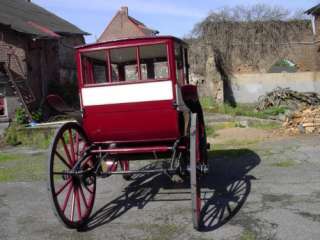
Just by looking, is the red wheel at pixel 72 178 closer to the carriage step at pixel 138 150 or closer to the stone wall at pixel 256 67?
the carriage step at pixel 138 150

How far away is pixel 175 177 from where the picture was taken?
8820 millimetres

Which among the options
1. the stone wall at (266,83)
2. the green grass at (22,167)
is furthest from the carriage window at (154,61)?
the stone wall at (266,83)

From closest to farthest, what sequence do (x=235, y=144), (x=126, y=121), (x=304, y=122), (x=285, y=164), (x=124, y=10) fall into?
(x=126, y=121) < (x=285, y=164) < (x=235, y=144) < (x=304, y=122) < (x=124, y=10)

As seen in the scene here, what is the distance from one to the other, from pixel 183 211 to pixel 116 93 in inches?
74.6

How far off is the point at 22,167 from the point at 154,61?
19.1ft

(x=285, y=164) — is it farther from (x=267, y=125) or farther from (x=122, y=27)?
(x=122, y=27)

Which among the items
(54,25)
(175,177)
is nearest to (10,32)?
(54,25)

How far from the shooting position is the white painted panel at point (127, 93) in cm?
605

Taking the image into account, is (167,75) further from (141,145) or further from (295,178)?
(295,178)

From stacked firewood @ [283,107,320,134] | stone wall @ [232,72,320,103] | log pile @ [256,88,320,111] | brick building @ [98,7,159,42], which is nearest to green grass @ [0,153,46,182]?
stacked firewood @ [283,107,320,134]

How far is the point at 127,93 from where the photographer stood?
614 centimetres

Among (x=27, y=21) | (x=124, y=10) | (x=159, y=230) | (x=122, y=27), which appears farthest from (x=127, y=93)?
(x=124, y=10)

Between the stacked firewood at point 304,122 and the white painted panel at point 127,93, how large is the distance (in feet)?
27.4

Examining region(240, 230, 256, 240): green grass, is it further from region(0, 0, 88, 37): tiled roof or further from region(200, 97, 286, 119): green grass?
region(0, 0, 88, 37): tiled roof
